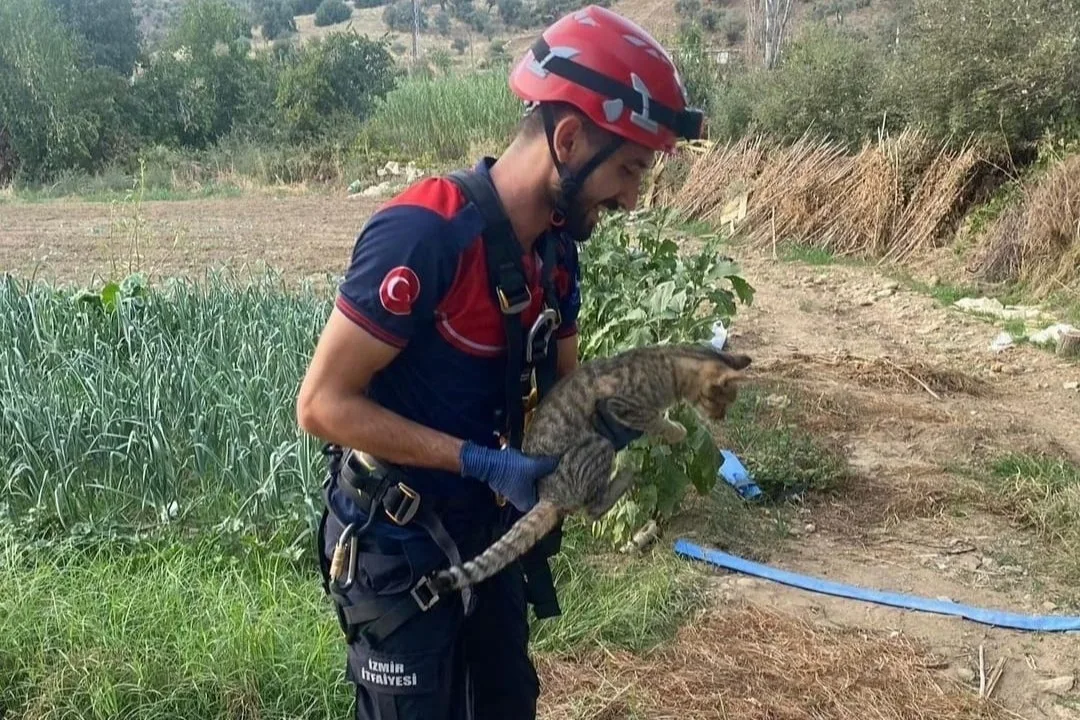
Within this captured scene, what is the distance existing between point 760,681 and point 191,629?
2080mm

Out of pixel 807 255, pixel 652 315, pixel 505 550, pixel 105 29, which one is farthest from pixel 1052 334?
pixel 105 29

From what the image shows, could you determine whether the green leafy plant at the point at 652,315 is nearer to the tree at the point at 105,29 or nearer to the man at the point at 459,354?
the man at the point at 459,354

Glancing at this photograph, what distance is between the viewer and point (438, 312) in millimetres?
2113

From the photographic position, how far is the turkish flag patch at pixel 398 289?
1983mm

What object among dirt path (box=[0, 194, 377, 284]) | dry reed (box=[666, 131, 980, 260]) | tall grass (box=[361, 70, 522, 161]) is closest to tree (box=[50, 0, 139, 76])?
tall grass (box=[361, 70, 522, 161])

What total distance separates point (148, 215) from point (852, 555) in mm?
14036

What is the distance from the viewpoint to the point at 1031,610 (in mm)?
4516

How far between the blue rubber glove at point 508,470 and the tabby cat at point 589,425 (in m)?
0.05

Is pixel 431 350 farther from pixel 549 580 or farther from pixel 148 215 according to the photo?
pixel 148 215

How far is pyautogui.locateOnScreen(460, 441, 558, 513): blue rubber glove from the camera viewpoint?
221cm

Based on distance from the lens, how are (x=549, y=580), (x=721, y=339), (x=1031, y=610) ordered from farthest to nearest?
(x=721, y=339), (x=1031, y=610), (x=549, y=580)

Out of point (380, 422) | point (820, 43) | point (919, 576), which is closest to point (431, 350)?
point (380, 422)

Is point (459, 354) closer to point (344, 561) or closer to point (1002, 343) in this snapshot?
point (344, 561)

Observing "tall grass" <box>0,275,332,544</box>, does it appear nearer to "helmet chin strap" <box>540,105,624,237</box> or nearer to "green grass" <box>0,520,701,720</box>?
"green grass" <box>0,520,701,720</box>
